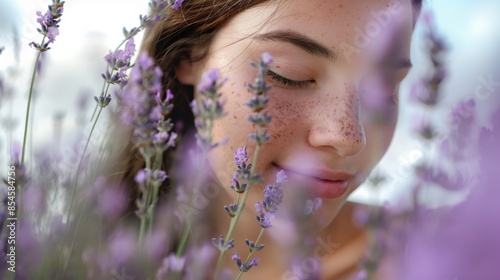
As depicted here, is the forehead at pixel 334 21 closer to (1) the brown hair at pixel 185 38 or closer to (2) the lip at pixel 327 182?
(1) the brown hair at pixel 185 38

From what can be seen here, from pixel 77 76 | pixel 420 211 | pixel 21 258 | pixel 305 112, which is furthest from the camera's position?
pixel 77 76

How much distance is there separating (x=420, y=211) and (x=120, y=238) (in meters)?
0.44

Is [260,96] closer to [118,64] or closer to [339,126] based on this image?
[118,64]

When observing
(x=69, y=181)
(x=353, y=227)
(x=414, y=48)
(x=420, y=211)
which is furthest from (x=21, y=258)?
(x=353, y=227)

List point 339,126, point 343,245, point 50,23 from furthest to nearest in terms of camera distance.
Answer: point 343,245
point 339,126
point 50,23

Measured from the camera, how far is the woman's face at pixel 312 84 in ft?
2.49

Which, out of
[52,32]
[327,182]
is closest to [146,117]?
[52,32]

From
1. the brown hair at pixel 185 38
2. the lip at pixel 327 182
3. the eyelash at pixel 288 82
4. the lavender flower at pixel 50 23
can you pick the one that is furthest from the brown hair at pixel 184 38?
the lavender flower at pixel 50 23

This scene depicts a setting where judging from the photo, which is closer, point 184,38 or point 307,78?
point 307,78

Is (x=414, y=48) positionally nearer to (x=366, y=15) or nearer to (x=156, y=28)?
(x=366, y=15)

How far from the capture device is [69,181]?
64cm

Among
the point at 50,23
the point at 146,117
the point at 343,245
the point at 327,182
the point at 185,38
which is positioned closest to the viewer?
the point at 146,117

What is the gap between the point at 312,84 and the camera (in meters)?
0.80

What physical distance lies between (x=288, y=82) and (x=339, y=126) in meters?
0.11
